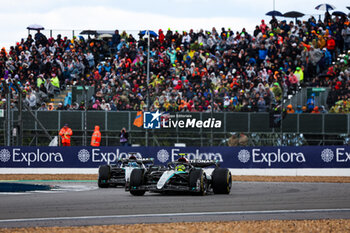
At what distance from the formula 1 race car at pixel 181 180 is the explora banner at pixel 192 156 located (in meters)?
9.35

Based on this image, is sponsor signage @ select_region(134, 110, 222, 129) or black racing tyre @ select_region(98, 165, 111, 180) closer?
black racing tyre @ select_region(98, 165, 111, 180)

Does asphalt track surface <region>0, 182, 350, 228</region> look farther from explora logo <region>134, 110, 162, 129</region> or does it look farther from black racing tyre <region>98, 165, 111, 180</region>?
explora logo <region>134, 110, 162, 129</region>

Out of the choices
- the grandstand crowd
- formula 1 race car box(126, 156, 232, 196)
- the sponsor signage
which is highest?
the grandstand crowd

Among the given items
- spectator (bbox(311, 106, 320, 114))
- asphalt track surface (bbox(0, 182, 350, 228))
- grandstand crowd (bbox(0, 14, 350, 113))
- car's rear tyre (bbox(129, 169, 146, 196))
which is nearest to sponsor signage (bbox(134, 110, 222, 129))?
grandstand crowd (bbox(0, 14, 350, 113))

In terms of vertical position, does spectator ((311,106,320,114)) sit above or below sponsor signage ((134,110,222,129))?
above

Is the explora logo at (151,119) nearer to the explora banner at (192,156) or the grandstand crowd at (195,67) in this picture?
the grandstand crowd at (195,67)

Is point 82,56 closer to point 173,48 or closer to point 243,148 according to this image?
point 173,48

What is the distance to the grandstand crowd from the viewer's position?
26.9 m

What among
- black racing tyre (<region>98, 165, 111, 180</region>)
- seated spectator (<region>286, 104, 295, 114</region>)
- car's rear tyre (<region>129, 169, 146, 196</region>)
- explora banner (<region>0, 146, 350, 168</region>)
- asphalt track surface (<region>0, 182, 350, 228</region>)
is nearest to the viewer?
asphalt track surface (<region>0, 182, 350, 228</region>)

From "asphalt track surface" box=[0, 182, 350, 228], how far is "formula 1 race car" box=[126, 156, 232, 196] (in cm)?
23

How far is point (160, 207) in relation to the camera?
1248cm

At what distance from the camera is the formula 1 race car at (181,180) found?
50.6 ft

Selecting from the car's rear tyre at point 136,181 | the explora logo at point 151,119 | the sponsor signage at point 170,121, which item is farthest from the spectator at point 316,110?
the car's rear tyre at point 136,181

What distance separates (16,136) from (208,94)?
7508mm
